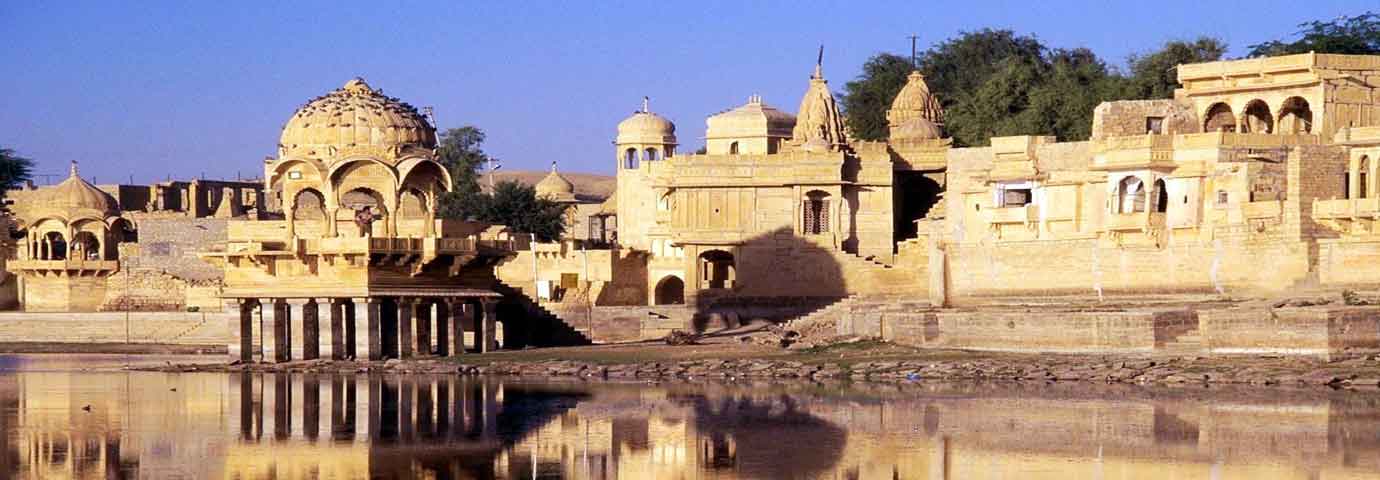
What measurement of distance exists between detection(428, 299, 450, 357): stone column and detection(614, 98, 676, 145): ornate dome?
19565 mm

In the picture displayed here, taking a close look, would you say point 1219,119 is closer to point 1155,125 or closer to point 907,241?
point 1155,125

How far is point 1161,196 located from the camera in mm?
47938

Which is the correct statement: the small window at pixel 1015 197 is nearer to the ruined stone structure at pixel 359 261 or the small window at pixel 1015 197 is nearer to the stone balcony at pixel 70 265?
the ruined stone structure at pixel 359 261

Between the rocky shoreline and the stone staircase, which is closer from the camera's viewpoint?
the rocky shoreline

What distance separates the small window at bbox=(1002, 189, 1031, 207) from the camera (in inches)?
2019

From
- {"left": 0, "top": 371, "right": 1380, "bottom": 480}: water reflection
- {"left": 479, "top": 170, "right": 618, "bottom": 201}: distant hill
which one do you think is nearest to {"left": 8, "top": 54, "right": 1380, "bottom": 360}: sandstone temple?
{"left": 0, "top": 371, "right": 1380, "bottom": 480}: water reflection

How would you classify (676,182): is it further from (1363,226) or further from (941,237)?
(1363,226)

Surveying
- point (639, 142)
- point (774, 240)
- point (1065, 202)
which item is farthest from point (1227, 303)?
point (639, 142)

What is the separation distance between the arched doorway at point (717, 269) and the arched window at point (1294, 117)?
41.6ft

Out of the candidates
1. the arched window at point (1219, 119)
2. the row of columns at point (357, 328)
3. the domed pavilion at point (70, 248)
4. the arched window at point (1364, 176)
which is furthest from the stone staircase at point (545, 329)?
the domed pavilion at point (70, 248)

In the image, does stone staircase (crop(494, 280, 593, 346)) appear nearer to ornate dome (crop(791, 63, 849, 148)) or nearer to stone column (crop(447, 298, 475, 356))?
stone column (crop(447, 298, 475, 356))

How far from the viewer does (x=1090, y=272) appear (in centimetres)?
4775

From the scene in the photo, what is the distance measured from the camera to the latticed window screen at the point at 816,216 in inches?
2243

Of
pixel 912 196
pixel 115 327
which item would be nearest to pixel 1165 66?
pixel 912 196
